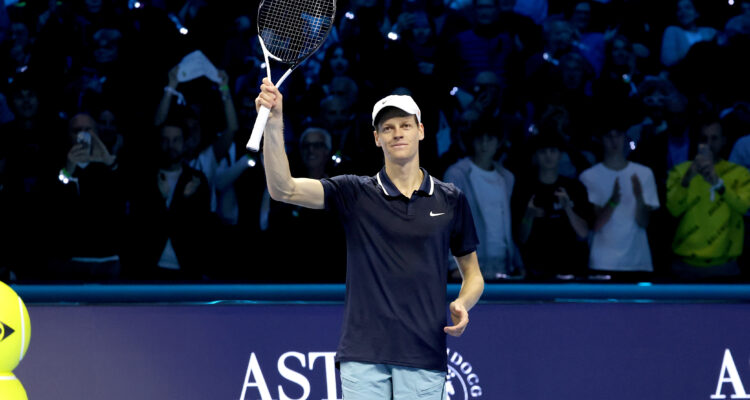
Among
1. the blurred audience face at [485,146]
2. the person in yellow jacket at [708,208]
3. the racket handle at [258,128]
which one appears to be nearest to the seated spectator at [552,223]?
the blurred audience face at [485,146]

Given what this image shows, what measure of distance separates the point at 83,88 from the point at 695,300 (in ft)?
14.1

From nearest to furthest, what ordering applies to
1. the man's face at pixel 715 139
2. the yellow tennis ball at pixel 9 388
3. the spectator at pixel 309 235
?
the yellow tennis ball at pixel 9 388, the spectator at pixel 309 235, the man's face at pixel 715 139

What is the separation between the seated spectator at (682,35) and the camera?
7039 millimetres

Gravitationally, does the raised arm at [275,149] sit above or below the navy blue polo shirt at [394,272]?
above

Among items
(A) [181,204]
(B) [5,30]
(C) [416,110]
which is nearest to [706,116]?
(A) [181,204]

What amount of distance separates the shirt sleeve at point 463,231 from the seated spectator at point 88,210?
313cm

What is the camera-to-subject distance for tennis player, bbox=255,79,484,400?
2943mm

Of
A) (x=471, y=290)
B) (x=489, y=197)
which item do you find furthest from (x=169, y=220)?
(x=471, y=290)

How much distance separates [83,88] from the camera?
647 centimetres

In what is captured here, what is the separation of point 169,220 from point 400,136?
10.5 ft

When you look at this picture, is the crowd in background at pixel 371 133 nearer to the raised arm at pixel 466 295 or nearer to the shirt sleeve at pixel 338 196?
the raised arm at pixel 466 295

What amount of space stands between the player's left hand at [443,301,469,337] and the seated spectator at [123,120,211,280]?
3114 millimetres

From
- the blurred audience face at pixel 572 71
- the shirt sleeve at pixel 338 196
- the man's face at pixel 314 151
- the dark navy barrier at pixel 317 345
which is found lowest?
the dark navy barrier at pixel 317 345

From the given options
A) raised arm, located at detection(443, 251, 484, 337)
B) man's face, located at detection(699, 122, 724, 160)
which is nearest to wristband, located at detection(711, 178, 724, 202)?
man's face, located at detection(699, 122, 724, 160)
